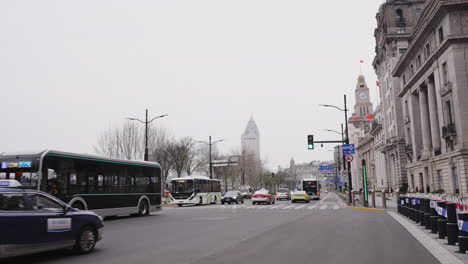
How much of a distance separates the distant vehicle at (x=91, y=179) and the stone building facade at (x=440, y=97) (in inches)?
1167

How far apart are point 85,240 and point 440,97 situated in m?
43.8

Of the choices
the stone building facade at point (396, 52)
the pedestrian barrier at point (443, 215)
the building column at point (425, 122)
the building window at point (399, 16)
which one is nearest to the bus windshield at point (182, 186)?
the pedestrian barrier at point (443, 215)

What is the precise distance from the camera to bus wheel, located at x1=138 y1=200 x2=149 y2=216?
942 inches

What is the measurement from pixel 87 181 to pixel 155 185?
6.41 metres

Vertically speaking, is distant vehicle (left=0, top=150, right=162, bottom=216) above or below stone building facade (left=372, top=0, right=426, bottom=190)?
below

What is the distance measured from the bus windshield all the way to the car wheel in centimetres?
2819

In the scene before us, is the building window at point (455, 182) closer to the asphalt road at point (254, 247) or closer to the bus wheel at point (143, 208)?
the asphalt road at point (254, 247)

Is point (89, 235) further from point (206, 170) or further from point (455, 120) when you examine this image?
point (206, 170)

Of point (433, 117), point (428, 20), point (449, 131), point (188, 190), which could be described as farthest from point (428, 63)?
point (188, 190)

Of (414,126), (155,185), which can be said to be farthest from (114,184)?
(414,126)

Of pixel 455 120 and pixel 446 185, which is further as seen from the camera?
pixel 446 185

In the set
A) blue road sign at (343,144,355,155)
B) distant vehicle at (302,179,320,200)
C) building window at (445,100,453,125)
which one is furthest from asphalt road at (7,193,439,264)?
distant vehicle at (302,179,320,200)

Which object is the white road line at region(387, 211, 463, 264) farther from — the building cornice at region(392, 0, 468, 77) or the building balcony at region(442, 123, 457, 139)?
the building cornice at region(392, 0, 468, 77)

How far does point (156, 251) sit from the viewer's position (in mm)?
10047
